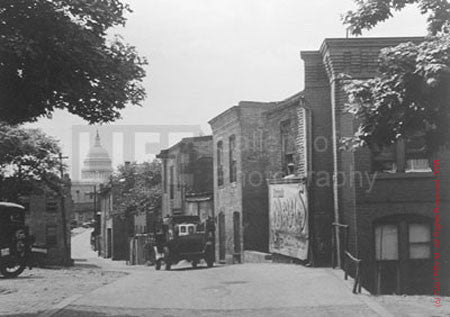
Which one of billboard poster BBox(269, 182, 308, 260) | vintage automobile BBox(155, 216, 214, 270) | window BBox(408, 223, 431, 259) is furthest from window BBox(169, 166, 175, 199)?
window BBox(408, 223, 431, 259)

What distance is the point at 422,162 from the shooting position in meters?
19.2

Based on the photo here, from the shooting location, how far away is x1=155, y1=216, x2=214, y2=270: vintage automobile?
84.0ft

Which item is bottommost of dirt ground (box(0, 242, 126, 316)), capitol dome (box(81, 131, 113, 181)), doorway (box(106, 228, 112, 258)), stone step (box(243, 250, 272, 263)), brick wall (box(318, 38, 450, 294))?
doorway (box(106, 228, 112, 258))

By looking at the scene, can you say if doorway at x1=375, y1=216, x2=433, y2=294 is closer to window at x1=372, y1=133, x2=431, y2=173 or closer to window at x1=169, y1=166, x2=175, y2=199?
window at x1=372, y1=133, x2=431, y2=173

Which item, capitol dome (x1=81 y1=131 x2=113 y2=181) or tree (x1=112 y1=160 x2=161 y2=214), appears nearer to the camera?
tree (x1=112 y1=160 x2=161 y2=214)

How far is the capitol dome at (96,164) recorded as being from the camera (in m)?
146

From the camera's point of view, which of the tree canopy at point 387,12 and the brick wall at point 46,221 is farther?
the brick wall at point 46,221

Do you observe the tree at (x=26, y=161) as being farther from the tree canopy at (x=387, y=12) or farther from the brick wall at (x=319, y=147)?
the tree canopy at (x=387, y=12)

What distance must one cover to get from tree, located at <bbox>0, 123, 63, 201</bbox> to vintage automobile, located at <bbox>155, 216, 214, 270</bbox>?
1644 centimetres

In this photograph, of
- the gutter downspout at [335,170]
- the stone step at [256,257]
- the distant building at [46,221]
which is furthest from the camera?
the distant building at [46,221]

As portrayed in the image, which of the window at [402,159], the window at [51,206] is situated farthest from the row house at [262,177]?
the window at [51,206]

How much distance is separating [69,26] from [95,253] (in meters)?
67.4

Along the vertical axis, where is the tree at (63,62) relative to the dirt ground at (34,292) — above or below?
above

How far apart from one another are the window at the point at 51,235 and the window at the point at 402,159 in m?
44.8
